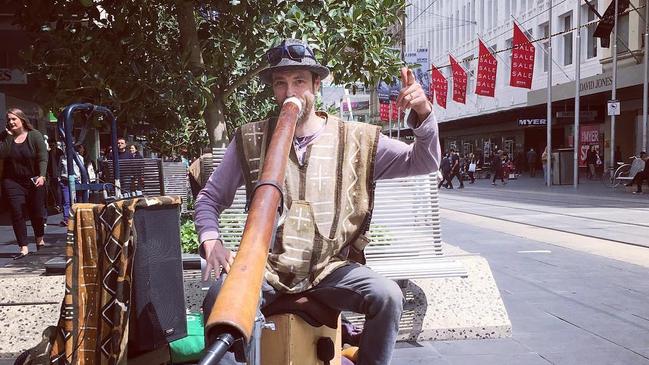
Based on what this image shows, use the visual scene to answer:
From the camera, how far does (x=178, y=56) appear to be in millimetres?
6312

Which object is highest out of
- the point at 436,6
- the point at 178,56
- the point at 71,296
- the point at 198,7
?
the point at 436,6

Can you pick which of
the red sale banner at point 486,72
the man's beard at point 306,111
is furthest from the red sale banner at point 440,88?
the man's beard at point 306,111

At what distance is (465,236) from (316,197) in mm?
8136

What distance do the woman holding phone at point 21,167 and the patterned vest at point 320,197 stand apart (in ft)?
18.9

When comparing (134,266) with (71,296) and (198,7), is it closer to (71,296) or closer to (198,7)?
(71,296)

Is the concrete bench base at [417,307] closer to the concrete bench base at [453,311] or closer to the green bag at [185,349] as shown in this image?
the concrete bench base at [453,311]

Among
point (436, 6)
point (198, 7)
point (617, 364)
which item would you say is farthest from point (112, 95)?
point (436, 6)

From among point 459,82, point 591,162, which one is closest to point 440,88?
point 459,82

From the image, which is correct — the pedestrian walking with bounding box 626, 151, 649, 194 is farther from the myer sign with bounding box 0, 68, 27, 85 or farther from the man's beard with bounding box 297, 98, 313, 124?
the man's beard with bounding box 297, 98, 313, 124

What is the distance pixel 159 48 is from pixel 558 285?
178 inches

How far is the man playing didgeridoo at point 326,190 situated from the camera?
90.7 inches

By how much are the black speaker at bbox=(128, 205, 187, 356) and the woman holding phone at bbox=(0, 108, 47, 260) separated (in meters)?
4.87

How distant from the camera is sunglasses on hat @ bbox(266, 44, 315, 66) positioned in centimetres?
239

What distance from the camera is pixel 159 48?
6.43 metres
